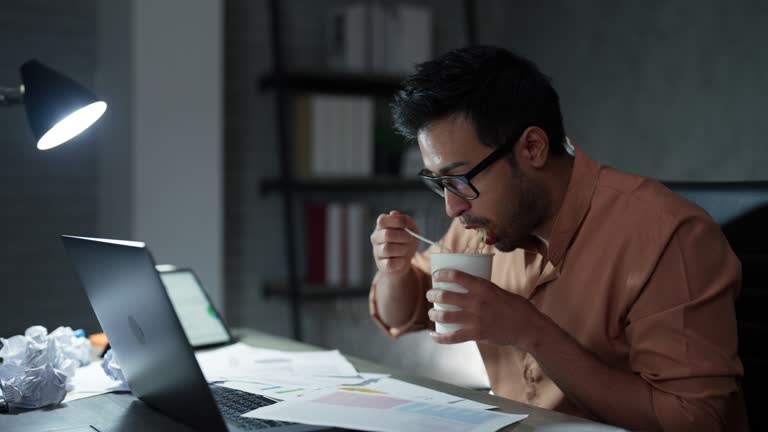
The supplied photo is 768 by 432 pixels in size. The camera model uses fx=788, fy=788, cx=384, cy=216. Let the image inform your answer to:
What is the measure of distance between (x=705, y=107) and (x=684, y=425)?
204cm

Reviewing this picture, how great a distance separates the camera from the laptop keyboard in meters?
1.06

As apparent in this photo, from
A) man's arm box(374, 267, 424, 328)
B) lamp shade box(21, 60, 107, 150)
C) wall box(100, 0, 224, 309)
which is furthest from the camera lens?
wall box(100, 0, 224, 309)

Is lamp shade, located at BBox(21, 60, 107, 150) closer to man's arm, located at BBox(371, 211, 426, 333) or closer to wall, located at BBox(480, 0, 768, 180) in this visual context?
man's arm, located at BBox(371, 211, 426, 333)

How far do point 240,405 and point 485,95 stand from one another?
0.65 meters

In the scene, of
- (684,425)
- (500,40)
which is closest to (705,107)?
(500,40)

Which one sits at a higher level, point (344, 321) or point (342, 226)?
point (342, 226)

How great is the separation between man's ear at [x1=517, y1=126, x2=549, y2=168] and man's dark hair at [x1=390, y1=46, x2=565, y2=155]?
1cm

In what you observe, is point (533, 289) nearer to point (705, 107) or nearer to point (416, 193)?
point (705, 107)

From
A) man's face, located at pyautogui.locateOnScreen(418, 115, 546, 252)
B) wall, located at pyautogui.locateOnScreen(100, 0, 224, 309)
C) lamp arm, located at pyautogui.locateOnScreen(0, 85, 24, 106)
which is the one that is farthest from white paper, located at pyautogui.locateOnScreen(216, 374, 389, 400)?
wall, located at pyautogui.locateOnScreen(100, 0, 224, 309)

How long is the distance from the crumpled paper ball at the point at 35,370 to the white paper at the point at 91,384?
22 millimetres

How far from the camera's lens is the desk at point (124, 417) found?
1.08 meters

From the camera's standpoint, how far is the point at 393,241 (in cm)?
146

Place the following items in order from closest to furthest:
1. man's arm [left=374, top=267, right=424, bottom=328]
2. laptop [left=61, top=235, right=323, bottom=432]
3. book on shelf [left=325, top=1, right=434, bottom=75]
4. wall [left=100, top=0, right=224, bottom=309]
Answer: laptop [left=61, top=235, right=323, bottom=432]
man's arm [left=374, top=267, right=424, bottom=328]
wall [left=100, top=0, right=224, bottom=309]
book on shelf [left=325, top=1, right=434, bottom=75]

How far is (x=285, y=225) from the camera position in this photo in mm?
3146
